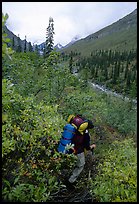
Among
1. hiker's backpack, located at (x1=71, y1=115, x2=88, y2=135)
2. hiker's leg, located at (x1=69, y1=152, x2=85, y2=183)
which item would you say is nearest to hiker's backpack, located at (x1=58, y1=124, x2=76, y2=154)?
hiker's backpack, located at (x1=71, y1=115, x2=88, y2=135)

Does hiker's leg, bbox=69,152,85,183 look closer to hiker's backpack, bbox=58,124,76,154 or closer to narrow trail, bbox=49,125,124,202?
narrow trail, bbox=49,125,124,202

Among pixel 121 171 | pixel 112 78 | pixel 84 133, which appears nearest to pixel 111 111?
pixel 84 133

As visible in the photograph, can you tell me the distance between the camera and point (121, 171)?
568 centimetres

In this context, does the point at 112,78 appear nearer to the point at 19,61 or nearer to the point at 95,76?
the point at 95,76

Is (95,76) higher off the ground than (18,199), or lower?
higher

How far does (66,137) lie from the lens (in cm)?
659

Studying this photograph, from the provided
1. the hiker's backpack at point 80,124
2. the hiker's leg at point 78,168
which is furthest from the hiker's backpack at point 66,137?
the hiker's leg at point 78,168

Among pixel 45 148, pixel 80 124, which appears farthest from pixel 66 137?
pixel 45 148

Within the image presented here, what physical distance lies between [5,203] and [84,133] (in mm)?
2911

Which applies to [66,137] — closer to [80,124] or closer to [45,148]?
[80,124]

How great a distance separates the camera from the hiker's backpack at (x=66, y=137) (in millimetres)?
6508

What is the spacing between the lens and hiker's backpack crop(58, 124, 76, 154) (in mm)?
6508

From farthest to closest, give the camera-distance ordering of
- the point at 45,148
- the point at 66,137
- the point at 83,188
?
1. the point at 83,188
2. the point at 66,137
3. the point at 45,148

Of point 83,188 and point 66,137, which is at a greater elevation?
point 66,137
